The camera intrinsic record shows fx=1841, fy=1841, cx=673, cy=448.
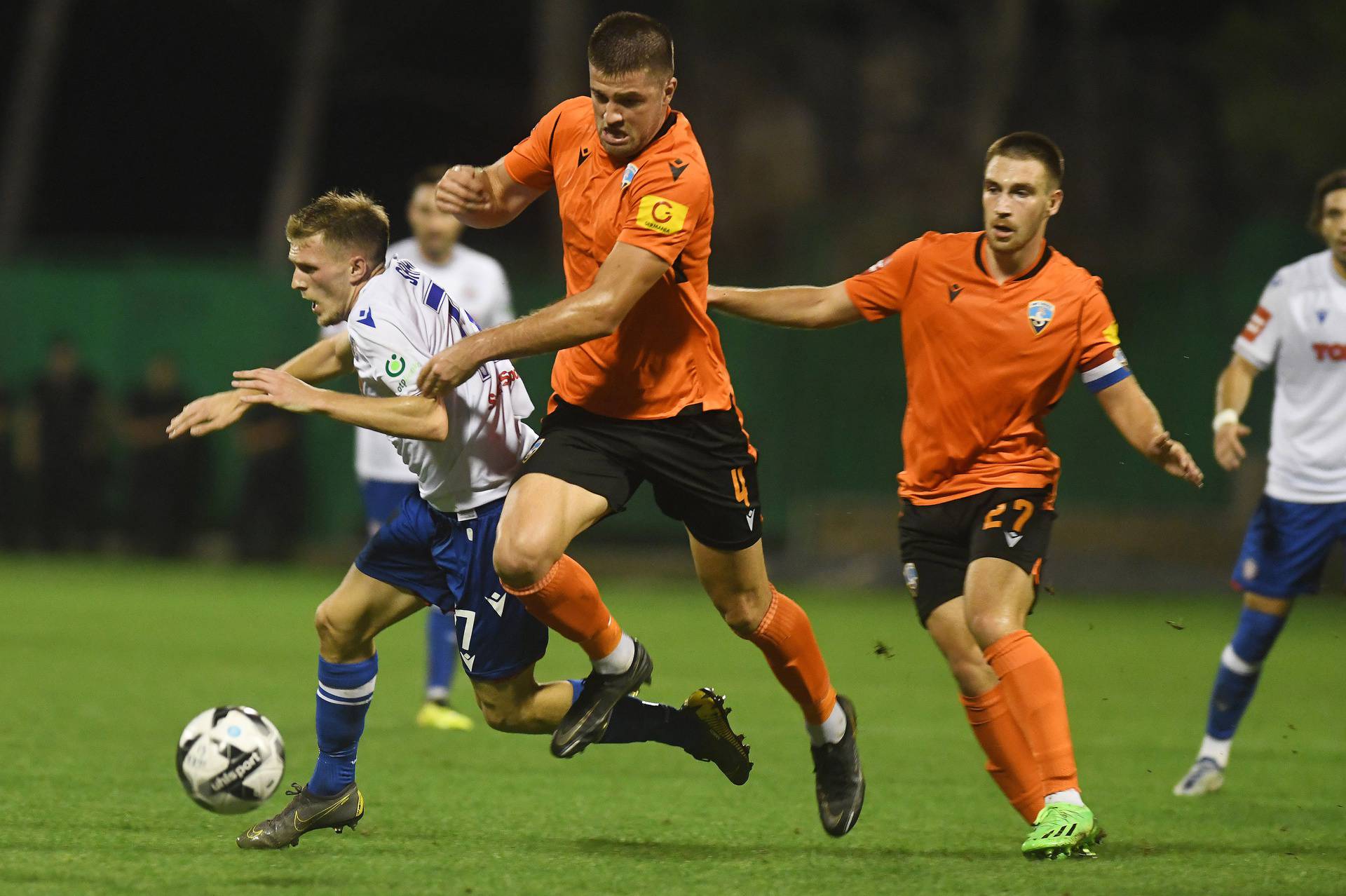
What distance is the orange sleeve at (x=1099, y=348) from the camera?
5738mm

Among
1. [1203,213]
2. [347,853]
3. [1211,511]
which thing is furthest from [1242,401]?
[1203,213]

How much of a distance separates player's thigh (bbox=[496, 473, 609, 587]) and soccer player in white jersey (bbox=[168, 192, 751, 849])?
0.59 feet

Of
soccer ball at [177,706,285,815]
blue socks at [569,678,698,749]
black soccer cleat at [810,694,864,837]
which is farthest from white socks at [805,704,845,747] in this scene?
soccer ball at [177,706,285,815]

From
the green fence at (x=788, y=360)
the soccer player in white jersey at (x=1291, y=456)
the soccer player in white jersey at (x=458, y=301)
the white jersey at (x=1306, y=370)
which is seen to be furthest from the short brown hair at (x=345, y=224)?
the green fence at (x=788, y=360)

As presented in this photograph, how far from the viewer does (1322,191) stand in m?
7.22

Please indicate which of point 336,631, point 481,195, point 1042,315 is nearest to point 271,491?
point 481,195

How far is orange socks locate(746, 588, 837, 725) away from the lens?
19.3 feet

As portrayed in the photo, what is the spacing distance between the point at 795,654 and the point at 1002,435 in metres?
0.97

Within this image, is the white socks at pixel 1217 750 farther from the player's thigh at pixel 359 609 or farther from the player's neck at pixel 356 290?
Result: the player's neck at pixel 356 290

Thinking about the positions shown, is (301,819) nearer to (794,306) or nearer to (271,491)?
(794,306)

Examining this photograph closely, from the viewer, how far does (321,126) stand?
2711cm

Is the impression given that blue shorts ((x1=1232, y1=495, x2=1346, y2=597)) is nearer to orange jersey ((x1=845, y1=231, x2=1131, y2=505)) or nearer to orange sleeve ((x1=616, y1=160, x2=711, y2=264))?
orange jersey ((x1=845, y1=231, x2=1131, y2=505))

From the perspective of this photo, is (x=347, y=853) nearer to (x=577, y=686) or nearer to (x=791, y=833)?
(x=577, y=686)

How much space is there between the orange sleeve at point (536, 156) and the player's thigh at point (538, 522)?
1090 millimetres
